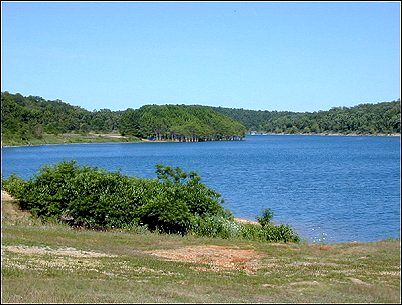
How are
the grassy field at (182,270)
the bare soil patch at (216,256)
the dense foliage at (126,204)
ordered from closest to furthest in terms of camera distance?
the grassy field at (182,270), the bare soil patch at (216,256), the dense foliage at (126,204)

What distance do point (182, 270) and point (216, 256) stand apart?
417cm

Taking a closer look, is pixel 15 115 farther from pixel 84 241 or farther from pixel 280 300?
pixel 280 300

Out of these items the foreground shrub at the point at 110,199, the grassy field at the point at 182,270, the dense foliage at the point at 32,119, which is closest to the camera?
the grassy field at the point at 182,270

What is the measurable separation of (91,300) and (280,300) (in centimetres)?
338

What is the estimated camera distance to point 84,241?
20.6 meters

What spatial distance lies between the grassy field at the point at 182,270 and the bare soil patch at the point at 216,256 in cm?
3

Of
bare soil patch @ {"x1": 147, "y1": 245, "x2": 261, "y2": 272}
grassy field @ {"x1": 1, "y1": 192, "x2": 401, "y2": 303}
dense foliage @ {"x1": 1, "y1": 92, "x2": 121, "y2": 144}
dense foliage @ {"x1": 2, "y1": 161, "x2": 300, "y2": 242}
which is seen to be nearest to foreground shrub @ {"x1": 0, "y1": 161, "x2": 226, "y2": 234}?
dense foliage @ {"x1": 2, "y1": 161, "x2": 300, "y2": 242}

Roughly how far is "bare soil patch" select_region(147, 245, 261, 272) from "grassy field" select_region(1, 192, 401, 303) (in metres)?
0.03

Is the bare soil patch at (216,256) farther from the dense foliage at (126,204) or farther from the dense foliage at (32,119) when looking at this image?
the dense foliage at (32,119)

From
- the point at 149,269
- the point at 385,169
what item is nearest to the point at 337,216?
the point at 149,269

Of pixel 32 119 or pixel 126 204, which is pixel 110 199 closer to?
pixel 126 204

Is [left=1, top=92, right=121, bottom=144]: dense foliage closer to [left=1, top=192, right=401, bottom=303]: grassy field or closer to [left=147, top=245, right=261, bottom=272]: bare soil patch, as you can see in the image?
[left=1, top=192, right=401, bottom=303]: grassy field

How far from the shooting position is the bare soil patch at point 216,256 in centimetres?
1670

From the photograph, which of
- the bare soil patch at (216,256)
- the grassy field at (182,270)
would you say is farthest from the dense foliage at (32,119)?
the bare soil patch at (216,256)
